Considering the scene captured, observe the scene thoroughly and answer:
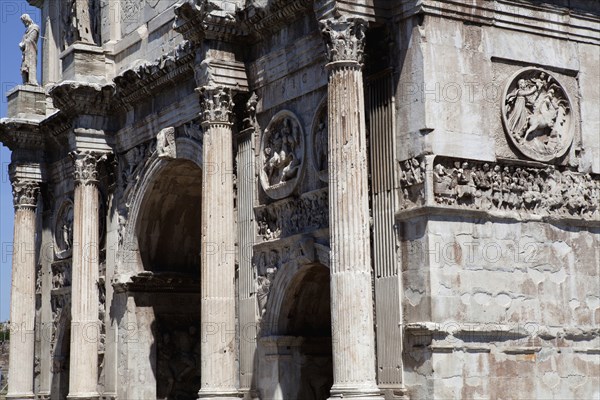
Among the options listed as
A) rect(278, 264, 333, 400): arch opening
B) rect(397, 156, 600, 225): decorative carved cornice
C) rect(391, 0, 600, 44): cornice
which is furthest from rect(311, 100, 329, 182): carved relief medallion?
rect(391, 0, 600, 44): cornice

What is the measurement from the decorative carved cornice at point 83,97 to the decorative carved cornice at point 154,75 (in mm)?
327

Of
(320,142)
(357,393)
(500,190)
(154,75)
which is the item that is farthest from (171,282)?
(357,393)

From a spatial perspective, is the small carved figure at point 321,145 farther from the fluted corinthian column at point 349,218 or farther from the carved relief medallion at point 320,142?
the fluted corinthian column at point 349,218

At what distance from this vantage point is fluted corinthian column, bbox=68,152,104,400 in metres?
22.5

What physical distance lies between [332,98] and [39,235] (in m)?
13.8

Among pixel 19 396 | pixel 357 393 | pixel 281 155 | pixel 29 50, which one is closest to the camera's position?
pixel 357 393

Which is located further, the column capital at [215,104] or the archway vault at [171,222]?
the archway vault at [171,222]

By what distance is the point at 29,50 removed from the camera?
26.7 meters

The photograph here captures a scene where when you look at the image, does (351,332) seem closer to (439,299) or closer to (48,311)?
(439,299)

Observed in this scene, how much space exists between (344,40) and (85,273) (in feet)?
31.5

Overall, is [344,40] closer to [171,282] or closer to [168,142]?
[168,142]

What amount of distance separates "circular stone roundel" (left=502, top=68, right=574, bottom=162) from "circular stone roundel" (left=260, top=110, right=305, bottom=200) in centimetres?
318

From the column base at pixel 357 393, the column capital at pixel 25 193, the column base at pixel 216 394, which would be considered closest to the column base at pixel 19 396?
the column capital at pixel 25 193

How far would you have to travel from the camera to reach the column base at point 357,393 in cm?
1463
